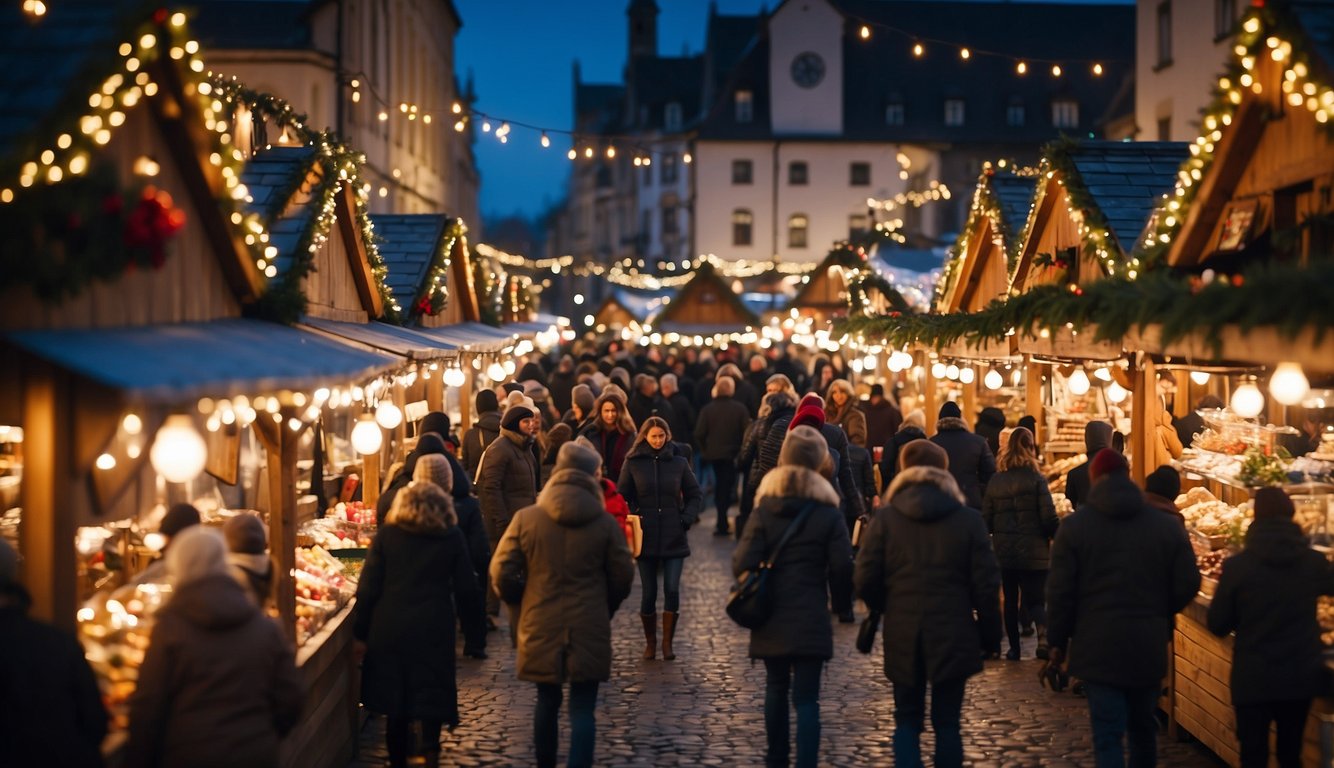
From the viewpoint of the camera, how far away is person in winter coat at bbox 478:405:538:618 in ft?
42.2

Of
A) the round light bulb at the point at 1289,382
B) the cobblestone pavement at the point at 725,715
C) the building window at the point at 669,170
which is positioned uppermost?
the building window at the point at 669,170

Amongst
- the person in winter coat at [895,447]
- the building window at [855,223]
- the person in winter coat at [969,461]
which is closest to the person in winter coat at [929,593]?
the person in winter coat at [969,461]

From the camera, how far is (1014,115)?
232 ft

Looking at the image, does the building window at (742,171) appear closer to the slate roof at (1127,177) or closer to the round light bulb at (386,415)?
the slate roof at (1127,177)

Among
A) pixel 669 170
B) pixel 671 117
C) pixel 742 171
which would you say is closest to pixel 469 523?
pixel 742 171

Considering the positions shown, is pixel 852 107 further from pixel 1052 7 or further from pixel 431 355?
pixel 431 355

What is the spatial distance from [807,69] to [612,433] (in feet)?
183

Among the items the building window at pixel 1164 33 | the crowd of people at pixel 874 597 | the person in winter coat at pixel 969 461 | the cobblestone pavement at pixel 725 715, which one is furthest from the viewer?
the building window at pixel 1164 33

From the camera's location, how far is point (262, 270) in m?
9.30

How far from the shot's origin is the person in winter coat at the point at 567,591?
8430mm

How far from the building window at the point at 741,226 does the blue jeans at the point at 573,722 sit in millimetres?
62578

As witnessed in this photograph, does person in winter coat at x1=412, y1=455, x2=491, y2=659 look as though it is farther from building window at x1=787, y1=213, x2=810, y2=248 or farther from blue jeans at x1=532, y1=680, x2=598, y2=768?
building window at x1=787, y1=213, x2=810, y2=248

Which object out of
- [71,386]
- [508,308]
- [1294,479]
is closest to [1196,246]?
[1294,479]

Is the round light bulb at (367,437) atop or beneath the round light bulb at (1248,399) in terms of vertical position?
beneath
